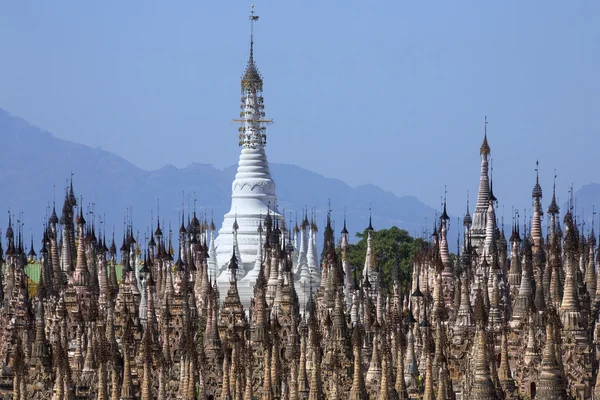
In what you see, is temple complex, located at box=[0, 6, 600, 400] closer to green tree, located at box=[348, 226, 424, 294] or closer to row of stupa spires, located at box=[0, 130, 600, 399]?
row of stupa spires, located at box=[0, 130, 600, 399]

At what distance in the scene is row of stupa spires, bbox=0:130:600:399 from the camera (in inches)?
1687

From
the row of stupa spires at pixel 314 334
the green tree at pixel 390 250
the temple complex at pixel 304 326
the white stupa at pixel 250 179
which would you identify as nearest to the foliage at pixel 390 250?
the green tree at pixel 390 250

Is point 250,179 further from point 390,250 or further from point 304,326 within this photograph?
point 304,326

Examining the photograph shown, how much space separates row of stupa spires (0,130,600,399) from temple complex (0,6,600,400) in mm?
73

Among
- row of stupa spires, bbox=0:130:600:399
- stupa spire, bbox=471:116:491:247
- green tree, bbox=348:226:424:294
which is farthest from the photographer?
green tree, bbox=348:226:424:294

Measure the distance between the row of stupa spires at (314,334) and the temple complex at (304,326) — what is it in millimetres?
73

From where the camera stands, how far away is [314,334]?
46.8 metres

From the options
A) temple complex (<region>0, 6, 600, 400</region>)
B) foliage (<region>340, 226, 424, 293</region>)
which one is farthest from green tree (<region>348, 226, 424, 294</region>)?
temple complex (<region>0, 6, 600, 400</region>)

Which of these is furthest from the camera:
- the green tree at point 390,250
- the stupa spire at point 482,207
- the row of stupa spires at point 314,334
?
the green tree at point 390,250

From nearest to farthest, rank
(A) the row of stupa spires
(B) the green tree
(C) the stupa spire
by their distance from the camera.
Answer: (A) the row of stupa spires
(C) the stupa spire
(B) the green tree

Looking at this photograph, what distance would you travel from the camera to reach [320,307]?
60.5 meters

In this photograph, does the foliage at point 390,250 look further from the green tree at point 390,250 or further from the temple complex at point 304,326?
the temple complex at point 304,326

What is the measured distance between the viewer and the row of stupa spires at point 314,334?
141 feet

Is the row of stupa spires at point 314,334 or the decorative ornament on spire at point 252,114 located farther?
the decorative ornament on spire at point 252,114
